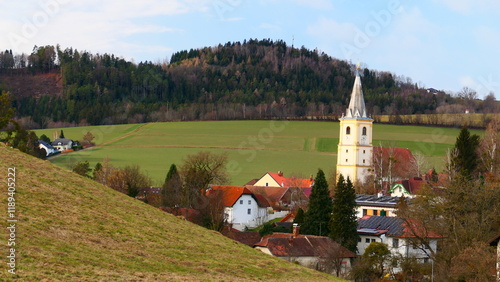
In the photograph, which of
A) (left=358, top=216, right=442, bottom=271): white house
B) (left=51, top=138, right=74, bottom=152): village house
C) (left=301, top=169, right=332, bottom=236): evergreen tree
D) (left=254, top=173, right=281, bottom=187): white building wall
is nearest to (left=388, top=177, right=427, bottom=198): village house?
(left=254, top=173, right=281, bottom=187): white building wall

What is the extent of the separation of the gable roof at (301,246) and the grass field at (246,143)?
4665 cm

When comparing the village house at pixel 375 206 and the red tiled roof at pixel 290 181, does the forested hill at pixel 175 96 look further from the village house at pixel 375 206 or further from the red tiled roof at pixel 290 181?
the village house at pixel 375 206

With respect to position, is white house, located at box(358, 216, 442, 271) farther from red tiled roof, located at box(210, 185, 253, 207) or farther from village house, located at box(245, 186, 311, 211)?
village house, located at box(245, 186, 311, 211)

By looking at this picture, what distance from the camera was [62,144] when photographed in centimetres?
12262

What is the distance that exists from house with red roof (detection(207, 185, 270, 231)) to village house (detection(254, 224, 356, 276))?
24251 mm

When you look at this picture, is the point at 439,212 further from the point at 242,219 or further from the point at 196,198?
the point at 242,219

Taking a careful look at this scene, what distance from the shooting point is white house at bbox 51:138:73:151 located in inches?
4779

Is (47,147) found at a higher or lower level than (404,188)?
higher

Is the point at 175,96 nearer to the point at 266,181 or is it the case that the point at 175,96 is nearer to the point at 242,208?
the point at 266,181

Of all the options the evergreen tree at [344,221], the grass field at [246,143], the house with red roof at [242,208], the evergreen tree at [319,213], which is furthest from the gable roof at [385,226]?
the grass field at [246,143]

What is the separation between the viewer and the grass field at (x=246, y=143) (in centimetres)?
10681

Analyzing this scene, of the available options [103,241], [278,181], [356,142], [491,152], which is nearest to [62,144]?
[278,181]

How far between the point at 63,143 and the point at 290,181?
141 feet

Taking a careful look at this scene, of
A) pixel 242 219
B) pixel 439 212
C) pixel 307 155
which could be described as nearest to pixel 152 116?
pixel 307 155
